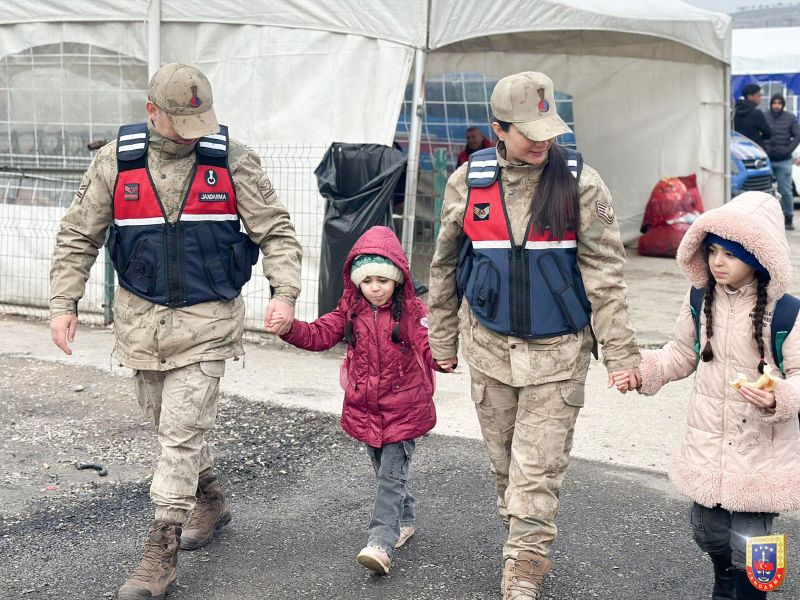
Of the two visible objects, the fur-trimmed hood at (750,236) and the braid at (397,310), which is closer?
the fur-trimmed hood at (750,236)

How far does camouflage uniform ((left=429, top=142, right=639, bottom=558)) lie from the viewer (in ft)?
12.5

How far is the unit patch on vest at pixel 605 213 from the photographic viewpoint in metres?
3.80

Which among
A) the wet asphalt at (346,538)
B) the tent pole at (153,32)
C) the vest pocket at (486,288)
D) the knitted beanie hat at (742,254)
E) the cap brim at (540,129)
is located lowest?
the wet asphalt at (346,538)

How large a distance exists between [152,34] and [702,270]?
6.16 meters

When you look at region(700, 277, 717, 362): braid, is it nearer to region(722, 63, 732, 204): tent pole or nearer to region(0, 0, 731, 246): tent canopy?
region(0, 0, 731, 246): tent canopy

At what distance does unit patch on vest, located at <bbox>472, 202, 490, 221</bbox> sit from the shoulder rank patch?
1.43m

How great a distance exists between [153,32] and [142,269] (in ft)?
16.7

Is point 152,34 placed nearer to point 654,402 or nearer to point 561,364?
point 654,402

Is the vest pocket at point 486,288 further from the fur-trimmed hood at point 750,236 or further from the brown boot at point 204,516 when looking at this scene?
the brown boot at point 204,516

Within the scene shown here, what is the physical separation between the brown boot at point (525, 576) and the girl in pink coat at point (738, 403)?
1.86 ft

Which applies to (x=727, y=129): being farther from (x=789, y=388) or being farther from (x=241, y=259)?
(x=789, y=388)

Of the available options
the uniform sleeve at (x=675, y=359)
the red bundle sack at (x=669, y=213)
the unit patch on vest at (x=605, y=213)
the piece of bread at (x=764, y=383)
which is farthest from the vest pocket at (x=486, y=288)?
the red bundle sack at (x=669, y=213)

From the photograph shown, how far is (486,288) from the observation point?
3865 millimetres

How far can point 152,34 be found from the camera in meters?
8.66
